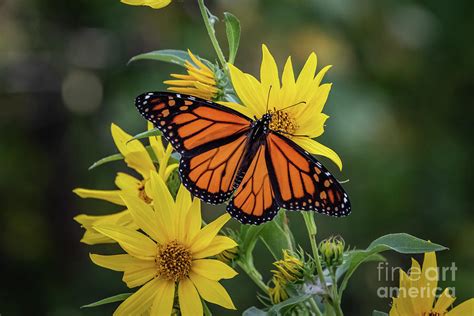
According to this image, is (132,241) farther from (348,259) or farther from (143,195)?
(348,259)

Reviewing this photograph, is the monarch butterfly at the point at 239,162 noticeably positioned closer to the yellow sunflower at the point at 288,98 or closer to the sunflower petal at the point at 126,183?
the yellow sunflower at the point at 288,98

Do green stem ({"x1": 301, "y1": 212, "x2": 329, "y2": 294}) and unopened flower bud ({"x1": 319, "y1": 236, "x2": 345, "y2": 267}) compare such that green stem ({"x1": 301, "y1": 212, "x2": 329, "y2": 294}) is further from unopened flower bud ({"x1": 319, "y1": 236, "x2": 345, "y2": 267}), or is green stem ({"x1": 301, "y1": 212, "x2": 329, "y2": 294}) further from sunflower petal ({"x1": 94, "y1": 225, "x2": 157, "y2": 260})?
sunflower petal ({"x1": 94, "y1": 225, "x2": 157, "y2": 260})

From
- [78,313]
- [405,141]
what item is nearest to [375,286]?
[405,141]

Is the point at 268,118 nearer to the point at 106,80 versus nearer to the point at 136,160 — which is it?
the point at 136,160

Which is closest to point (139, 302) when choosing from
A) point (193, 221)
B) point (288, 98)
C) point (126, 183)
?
point (193, 221)

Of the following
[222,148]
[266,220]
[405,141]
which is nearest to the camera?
[266,220]
